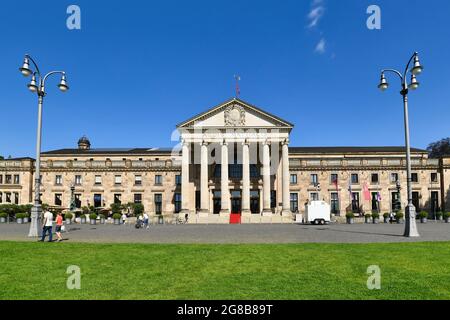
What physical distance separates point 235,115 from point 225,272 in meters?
48.2

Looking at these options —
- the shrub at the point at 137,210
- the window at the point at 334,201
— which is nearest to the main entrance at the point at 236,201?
the shrub at the point at 137,210

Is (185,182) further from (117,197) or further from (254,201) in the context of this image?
(117,197)

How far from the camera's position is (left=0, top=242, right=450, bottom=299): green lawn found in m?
7.43

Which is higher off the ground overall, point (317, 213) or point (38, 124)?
point (38, 124)

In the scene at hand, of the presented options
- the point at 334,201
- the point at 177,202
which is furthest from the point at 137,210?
the point at 334,201

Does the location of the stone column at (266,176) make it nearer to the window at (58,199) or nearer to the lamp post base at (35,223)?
the lamp post base at (35,223)

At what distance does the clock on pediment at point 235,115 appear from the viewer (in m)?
55.8

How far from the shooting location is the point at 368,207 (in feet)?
200

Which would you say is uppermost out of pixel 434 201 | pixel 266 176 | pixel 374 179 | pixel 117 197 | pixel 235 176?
pixel 235 176

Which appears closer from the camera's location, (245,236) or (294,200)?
(245,236)

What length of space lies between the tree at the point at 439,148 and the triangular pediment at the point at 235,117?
56342mm

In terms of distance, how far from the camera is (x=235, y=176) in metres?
60.4
